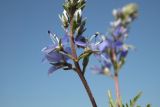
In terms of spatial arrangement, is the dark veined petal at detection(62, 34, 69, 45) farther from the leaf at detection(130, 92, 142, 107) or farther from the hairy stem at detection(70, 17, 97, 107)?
the leaf at detection(130, 92, 142, 107)

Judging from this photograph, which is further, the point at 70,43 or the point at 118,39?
the point at 70,43

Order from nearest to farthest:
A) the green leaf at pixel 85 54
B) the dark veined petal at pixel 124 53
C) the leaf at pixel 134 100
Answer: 1. the dark veined petal at pixel 124 53
2. the leaf at pixel 134 100
3. the green leaf at pixel 85 54

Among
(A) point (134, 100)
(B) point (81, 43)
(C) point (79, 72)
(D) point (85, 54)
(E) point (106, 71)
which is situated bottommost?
(E) point (106, 71)

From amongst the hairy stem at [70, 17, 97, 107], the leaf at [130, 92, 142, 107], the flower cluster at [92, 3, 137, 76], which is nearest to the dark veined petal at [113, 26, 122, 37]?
the flower cluster at [92, 3, 137, 76]

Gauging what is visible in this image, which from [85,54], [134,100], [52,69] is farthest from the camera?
[52,69]

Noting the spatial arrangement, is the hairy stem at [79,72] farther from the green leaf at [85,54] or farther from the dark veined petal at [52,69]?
the dark veined petal at [52,69]

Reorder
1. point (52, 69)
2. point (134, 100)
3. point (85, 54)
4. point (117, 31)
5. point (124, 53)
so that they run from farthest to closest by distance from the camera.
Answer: point (52, 69)
point (85, 54)
point (134, 100)
point (124, 53)
point (117, 31)

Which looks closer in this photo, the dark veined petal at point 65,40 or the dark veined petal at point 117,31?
the dark veined petal at point 117,31

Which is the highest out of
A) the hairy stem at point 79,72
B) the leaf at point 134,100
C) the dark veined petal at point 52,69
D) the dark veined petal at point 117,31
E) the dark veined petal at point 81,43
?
the dark veined petal at point 52,69

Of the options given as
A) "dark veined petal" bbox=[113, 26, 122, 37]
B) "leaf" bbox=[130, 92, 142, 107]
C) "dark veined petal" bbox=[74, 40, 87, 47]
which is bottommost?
"dark veined petal" bbox=[113, 26, 122, 37]

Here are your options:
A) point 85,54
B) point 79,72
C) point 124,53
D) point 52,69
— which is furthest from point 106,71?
point 52,69

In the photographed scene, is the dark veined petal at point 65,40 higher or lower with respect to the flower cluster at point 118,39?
higher

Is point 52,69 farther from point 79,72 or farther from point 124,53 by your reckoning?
point 124,53

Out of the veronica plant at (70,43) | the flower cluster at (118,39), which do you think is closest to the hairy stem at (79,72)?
the veronica plant at (70,43)
